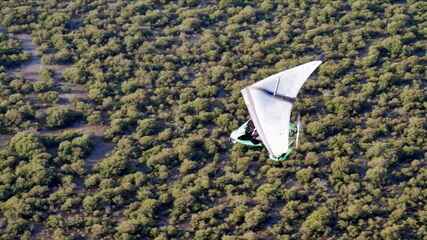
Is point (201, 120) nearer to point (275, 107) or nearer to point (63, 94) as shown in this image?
point (63, 94)

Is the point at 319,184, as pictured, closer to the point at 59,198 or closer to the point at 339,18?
the point at 59,198

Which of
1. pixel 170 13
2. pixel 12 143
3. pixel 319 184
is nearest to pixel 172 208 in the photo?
pixel 319 184

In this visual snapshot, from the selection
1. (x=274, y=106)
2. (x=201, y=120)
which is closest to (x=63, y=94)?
(x=201, y=120)

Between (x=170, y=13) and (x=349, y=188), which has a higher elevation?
(x=170, y=13)

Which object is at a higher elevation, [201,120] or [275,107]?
[275,107]

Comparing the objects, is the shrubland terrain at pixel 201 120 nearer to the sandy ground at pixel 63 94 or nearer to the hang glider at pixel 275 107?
the sandy ground at pixel 63 94

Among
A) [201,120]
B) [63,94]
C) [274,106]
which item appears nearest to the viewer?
[274,106]

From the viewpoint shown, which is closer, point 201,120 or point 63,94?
point 201,120
